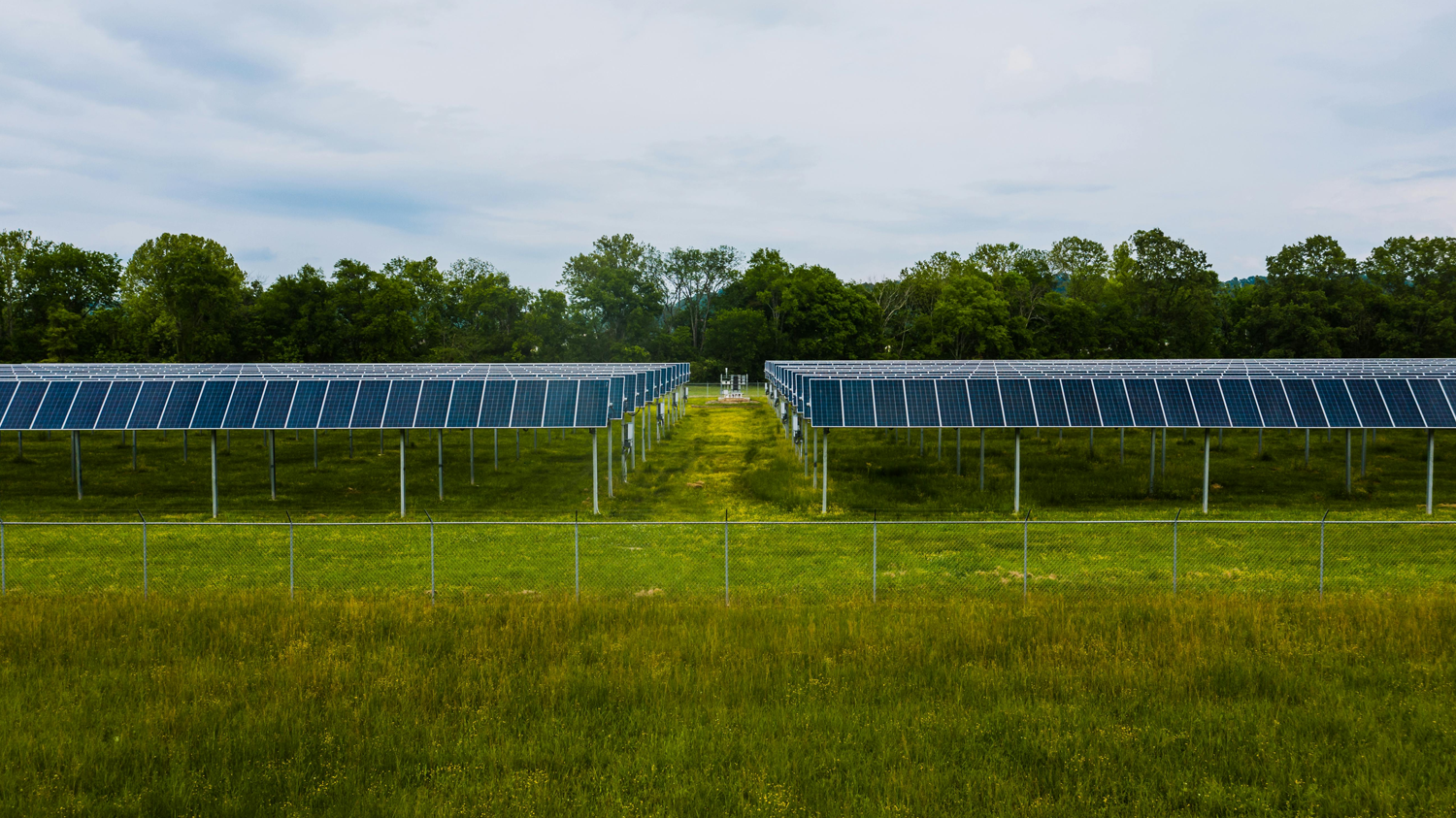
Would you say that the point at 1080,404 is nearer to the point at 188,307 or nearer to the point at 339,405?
the point at 339,405

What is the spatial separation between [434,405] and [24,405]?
12.6m

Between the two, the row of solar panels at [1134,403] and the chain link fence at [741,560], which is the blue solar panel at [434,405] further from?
the row of solar panels at [1134,403]

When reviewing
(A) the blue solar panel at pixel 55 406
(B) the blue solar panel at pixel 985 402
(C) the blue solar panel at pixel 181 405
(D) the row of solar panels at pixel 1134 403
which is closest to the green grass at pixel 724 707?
(B) the blue solar panel at pixel 985 402

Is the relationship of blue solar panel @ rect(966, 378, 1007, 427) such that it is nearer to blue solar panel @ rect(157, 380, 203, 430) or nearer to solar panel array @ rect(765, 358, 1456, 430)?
solar panel array @ rect(765, 358, 1456, 430)

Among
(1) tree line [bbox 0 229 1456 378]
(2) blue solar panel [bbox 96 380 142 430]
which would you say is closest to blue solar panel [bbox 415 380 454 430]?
(2) blue solar panel [bbox 96 380 142 430]

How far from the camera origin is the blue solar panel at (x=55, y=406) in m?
27.9

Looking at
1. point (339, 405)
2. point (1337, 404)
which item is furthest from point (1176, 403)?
point (339, 405)

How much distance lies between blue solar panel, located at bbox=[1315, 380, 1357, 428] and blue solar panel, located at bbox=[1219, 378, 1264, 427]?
1.23 metres

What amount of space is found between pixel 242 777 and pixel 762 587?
9.94m

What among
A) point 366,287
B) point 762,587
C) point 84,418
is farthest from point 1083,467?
point 366,287

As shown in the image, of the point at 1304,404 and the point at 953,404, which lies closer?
the point at 1304,404

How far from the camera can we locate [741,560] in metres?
20.5

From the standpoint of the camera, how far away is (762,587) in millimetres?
18016

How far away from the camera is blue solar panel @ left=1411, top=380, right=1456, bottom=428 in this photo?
26.8 meters
